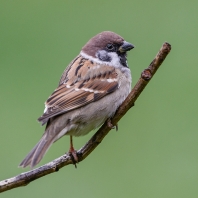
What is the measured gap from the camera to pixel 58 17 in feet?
21.8

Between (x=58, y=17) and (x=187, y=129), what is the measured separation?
6.12 feet

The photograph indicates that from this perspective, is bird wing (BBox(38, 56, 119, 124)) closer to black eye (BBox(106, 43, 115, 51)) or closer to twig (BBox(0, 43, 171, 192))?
black eye (BBox(106, 43, 115, 51))

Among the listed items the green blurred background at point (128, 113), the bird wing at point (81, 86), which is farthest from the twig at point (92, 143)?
the green blurred background at point (128, 113)

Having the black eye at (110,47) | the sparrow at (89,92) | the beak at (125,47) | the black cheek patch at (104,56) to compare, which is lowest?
the sparrow at (89,92)

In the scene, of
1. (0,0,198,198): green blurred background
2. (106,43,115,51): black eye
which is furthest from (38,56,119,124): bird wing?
(0,0,198,198): green blurred background

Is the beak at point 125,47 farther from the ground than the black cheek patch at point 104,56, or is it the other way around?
the beak at point 125,47

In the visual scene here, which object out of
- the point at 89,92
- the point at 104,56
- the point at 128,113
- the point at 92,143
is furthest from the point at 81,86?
the point at 128,113

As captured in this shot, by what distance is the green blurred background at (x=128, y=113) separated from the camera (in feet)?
16.7

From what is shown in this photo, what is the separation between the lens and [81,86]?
410cm

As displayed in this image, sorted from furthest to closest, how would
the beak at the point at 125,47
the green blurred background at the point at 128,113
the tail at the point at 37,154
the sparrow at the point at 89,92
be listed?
1. the green blurred background at the point at 128,113
2. the beak at the point at 125,47
3. the sparrow at the point at 89,92
4. the tail at the point at 37,154

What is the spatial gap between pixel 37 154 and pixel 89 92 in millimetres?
582

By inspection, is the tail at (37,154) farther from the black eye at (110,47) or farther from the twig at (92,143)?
the black eye at (110,47)

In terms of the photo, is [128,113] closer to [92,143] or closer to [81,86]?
[81,86]

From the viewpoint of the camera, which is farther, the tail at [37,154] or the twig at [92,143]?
the tail at [37,154]
